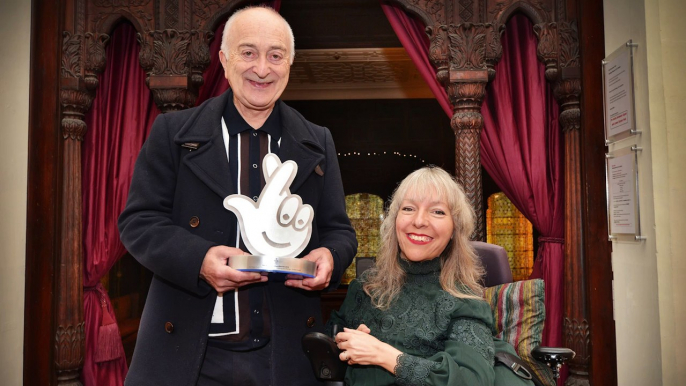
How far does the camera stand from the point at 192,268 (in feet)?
4.43

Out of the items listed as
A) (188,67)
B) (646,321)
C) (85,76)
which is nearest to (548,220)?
(646,321)

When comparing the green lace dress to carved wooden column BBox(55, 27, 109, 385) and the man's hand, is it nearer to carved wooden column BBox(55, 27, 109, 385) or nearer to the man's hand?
the man's hand

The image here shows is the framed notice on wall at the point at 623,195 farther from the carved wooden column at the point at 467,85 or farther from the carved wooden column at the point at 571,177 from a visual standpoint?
the carved wooden column at the point at 467,85

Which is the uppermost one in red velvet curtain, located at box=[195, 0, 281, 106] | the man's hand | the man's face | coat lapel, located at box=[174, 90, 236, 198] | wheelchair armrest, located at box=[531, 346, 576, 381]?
red velvet curtain, located at box=[195, 0, 281, 106]

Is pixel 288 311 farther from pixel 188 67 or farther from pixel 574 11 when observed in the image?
pixel 574 11

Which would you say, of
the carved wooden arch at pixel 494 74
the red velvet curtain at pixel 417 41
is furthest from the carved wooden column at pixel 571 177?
the red velvet curtain at pixel 417 41

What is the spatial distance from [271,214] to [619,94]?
2547mm

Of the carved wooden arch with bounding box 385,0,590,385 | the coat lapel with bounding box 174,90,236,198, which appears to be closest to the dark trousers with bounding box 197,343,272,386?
the coat lapel with bounding box 174,90,236,198

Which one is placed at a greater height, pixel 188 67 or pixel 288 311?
pixel 188 67

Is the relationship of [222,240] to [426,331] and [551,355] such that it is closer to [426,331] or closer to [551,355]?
[426,331]

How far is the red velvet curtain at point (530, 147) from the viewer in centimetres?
377

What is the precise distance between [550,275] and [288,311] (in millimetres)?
2718

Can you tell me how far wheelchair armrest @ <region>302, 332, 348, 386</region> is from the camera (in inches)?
59.0

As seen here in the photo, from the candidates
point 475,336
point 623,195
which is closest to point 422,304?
point 475,336
